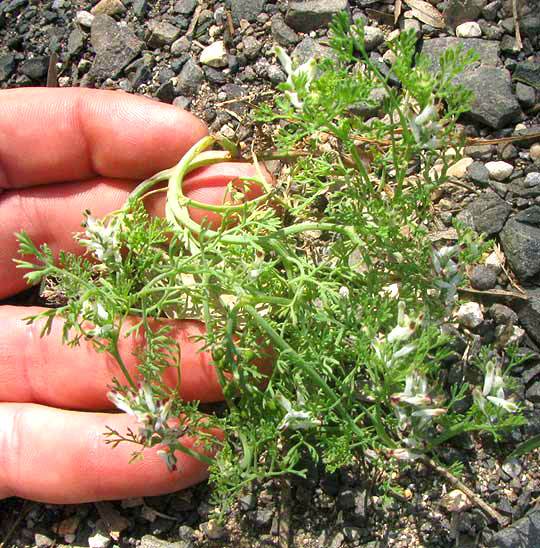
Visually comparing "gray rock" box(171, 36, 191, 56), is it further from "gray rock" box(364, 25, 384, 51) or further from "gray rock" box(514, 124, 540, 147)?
"gray rock" box(514, 124, 540, 147)

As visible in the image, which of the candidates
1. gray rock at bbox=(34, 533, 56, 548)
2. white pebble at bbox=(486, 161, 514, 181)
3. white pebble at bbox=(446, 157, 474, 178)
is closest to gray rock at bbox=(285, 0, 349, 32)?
white pebble at bbox=(446, 157, 474, 178)

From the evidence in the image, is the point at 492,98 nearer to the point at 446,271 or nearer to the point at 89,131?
the point at 446,271

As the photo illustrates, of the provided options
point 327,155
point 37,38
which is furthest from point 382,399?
point 37,38

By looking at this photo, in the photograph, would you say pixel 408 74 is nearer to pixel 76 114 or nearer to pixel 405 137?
pixel 405 137

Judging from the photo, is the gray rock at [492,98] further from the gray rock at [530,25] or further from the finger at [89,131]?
the finger at [89,131]

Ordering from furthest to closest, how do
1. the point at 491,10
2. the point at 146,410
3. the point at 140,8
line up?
the point at 140,8, the point at 491,10, the point at 146,410

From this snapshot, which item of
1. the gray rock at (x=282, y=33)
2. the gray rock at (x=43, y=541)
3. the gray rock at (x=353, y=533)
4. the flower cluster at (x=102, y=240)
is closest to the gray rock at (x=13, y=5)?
the gray rock at (x=282, y=33)

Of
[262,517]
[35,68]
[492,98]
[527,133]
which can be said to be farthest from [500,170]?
[35,68]
